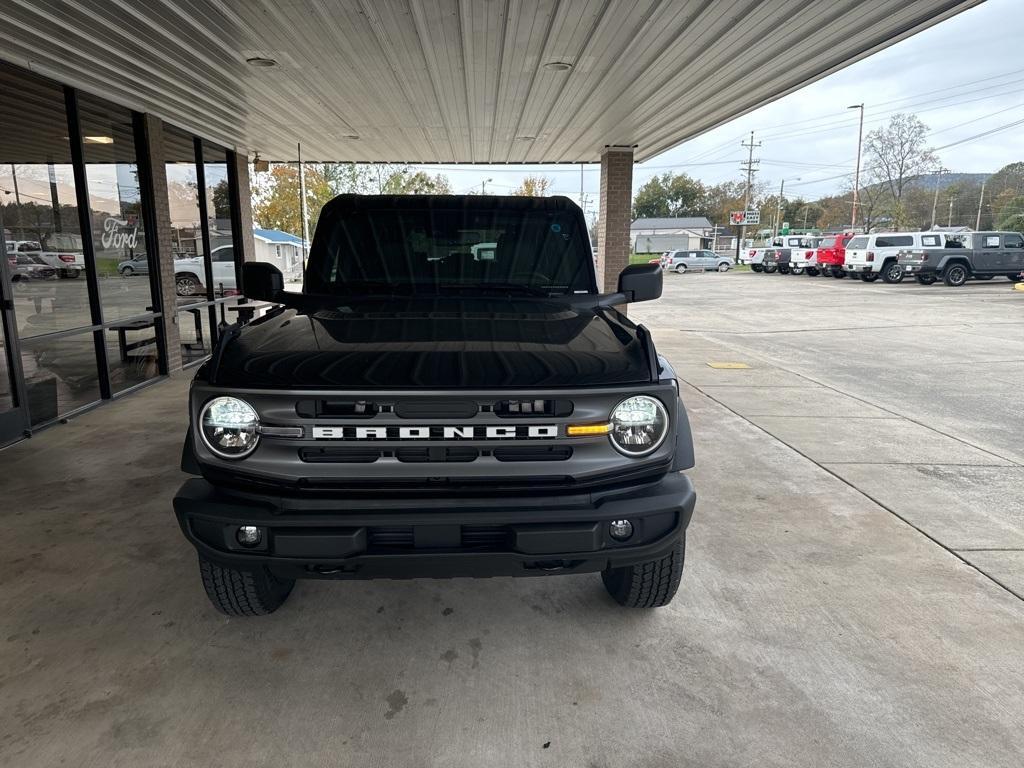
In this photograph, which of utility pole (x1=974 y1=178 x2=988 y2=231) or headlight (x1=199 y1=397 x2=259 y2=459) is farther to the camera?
utility pole (x1=974 y1=178 x2=988 y2=231)

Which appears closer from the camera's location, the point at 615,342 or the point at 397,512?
the point at 397,512

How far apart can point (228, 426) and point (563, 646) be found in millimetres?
1663

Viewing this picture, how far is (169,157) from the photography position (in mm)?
9047

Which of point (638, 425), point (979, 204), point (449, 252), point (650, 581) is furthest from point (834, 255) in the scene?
point (979, 204)

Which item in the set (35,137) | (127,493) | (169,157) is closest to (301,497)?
(127,493)

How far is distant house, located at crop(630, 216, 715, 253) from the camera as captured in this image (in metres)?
72.4

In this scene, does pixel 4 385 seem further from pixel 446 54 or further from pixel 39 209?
pixel 446 54

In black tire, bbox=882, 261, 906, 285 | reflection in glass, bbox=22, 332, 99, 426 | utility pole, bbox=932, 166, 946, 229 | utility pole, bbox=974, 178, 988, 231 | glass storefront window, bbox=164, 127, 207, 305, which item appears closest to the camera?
reflection in glass, bbox=22, 332, 99, 426

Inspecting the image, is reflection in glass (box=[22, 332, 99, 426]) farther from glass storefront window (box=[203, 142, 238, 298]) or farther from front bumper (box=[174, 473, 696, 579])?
front bumper (box=[174, 473, 696, 579])

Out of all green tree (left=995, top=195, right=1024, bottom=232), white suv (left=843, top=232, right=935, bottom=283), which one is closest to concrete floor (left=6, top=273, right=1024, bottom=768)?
white suv (left=843, top=232, right=935, bottom=283)

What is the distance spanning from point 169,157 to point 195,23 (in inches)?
174

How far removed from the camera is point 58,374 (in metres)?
6.76

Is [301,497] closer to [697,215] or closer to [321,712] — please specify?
[321,712]

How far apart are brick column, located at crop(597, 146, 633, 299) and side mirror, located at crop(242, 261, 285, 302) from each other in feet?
29.0
